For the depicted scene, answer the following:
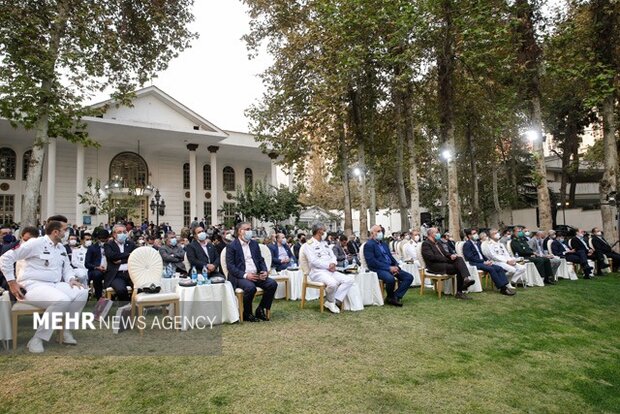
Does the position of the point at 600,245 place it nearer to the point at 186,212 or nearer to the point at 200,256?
the point at 200,256

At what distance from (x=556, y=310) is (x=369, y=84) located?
13800 millimetres

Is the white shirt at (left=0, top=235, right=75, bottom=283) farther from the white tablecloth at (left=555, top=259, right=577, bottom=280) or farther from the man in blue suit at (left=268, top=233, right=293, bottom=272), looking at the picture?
the white tablecloth at (left=555, top=259, right=577, bottom=280)

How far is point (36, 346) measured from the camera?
15.9 ft

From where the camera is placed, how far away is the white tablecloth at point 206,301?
6.11m

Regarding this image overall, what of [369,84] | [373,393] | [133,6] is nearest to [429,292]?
[373,393]

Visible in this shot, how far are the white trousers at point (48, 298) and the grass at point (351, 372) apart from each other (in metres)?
0.32

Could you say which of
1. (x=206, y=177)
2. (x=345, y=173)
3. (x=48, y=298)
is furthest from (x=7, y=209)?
(x=48, y=298)

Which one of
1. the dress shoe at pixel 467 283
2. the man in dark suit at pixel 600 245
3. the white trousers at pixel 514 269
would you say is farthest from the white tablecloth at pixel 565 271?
the dress shoe at pixel 467 283

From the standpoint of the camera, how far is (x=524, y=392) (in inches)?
156

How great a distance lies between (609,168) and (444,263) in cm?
1033

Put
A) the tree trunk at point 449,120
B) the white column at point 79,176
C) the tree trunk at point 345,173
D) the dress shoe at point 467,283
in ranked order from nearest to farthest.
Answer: the dress shoe at point 467,283 → the tree trunk at point 449,120 → the tree trunk at point 345,173 → the white column at point 79,176

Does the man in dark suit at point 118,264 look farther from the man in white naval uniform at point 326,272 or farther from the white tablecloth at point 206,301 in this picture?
the man in white naval uniform at point 326,272

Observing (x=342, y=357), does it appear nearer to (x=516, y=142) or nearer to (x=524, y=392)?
(x=524, y=392)

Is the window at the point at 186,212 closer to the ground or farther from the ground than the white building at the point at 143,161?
closer to the ground
